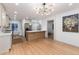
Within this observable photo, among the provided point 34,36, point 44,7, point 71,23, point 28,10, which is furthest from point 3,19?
point 71,23

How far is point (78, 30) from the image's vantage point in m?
2.44

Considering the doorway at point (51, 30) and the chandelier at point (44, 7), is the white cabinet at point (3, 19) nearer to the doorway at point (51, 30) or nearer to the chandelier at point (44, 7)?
the chandelier at point (44, 7)

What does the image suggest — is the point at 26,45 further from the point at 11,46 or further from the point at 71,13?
the point at 71,13

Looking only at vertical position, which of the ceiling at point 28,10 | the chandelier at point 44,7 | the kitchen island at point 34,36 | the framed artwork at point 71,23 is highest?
the chandelier at point 44,7

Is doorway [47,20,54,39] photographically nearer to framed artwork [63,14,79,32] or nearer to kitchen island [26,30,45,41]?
kitchen island [26,30,45,41]

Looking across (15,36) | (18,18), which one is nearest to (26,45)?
(15,36)

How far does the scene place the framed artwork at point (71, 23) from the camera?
7.74ft

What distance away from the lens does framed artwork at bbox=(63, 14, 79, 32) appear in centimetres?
236

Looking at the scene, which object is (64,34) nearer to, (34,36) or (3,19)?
(34,36)

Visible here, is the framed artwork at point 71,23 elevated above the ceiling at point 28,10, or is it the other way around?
the ceiling at point 28,10

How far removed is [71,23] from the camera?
7.80ft

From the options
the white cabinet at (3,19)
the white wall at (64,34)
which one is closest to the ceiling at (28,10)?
the white cabinet at (3,19)
